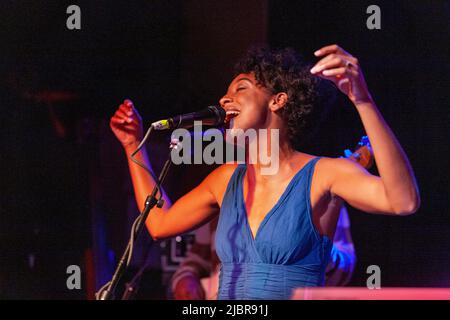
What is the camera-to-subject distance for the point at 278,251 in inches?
82.6

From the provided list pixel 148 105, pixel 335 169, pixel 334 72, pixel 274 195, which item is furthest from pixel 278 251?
pixel 148 105

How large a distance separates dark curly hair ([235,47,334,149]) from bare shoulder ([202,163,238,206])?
28 cm

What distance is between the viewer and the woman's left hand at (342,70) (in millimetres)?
1600

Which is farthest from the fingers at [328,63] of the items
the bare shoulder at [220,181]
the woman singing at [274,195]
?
the bare shoulder at [220,181]

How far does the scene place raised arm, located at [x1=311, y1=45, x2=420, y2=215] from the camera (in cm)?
161

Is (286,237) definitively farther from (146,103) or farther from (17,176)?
(17,176)

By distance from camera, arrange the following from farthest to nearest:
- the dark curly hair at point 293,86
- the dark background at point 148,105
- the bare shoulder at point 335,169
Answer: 1. the dark background at point 148,105
2. the dark curly hair at point 293,86
3. the bare shoulder at point 335,169

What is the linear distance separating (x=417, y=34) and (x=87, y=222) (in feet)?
6.68

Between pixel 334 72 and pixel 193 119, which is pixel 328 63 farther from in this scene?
pixel 193 119

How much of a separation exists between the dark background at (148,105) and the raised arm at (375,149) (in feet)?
3.80

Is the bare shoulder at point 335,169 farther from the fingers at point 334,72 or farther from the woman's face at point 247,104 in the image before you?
the fingers at point 334,72

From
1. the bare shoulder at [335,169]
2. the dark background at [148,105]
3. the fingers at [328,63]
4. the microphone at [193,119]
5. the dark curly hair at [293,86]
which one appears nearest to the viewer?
the fingers at [328,63]

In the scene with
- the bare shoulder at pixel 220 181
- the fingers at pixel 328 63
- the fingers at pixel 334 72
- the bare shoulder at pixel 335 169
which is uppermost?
the fingers at pixel 328 63

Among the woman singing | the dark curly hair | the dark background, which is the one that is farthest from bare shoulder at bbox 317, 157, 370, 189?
the dark background
